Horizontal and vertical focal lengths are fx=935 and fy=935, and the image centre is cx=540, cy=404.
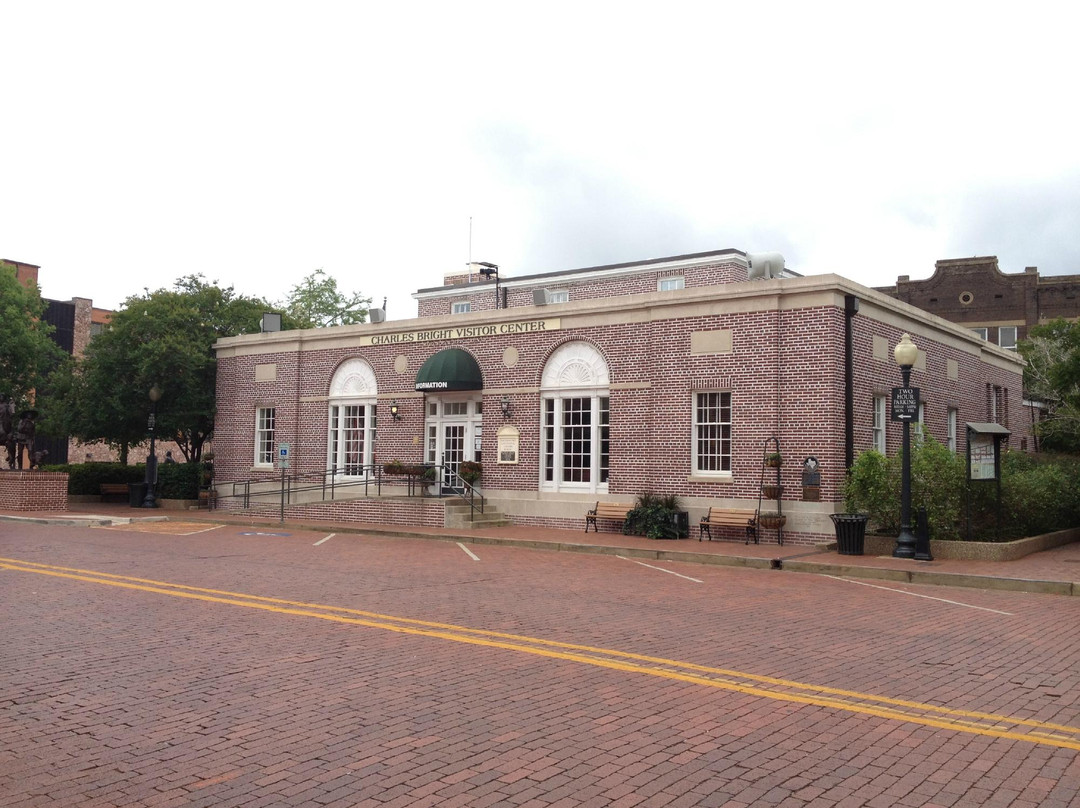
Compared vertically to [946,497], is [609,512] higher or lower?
lower

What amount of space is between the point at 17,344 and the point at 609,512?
3048 cm

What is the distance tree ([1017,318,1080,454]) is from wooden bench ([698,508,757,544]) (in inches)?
454

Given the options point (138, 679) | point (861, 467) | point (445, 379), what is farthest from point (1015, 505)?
point (138, 679)

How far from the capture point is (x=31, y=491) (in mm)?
27609

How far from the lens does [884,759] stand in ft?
18.8

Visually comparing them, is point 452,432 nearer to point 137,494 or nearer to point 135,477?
point 137,494

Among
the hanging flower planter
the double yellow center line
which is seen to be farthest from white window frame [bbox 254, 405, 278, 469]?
the double yellow center line

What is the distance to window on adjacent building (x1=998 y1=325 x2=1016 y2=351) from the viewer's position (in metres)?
57.6

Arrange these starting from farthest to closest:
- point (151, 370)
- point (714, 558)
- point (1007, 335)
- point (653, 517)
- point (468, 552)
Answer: point (1007, 335), point (151, 370), point (653, 517), point (468, 552), point (714, 558)

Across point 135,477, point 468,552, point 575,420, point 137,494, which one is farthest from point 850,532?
point 135,477

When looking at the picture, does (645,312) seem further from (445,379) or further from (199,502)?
(199,502)

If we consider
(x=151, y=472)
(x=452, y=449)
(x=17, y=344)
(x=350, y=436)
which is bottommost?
(x=151, y=472)

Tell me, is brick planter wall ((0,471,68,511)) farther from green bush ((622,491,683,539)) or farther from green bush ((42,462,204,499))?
green bush ((622,491,683,539))

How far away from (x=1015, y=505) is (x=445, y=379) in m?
14.2
